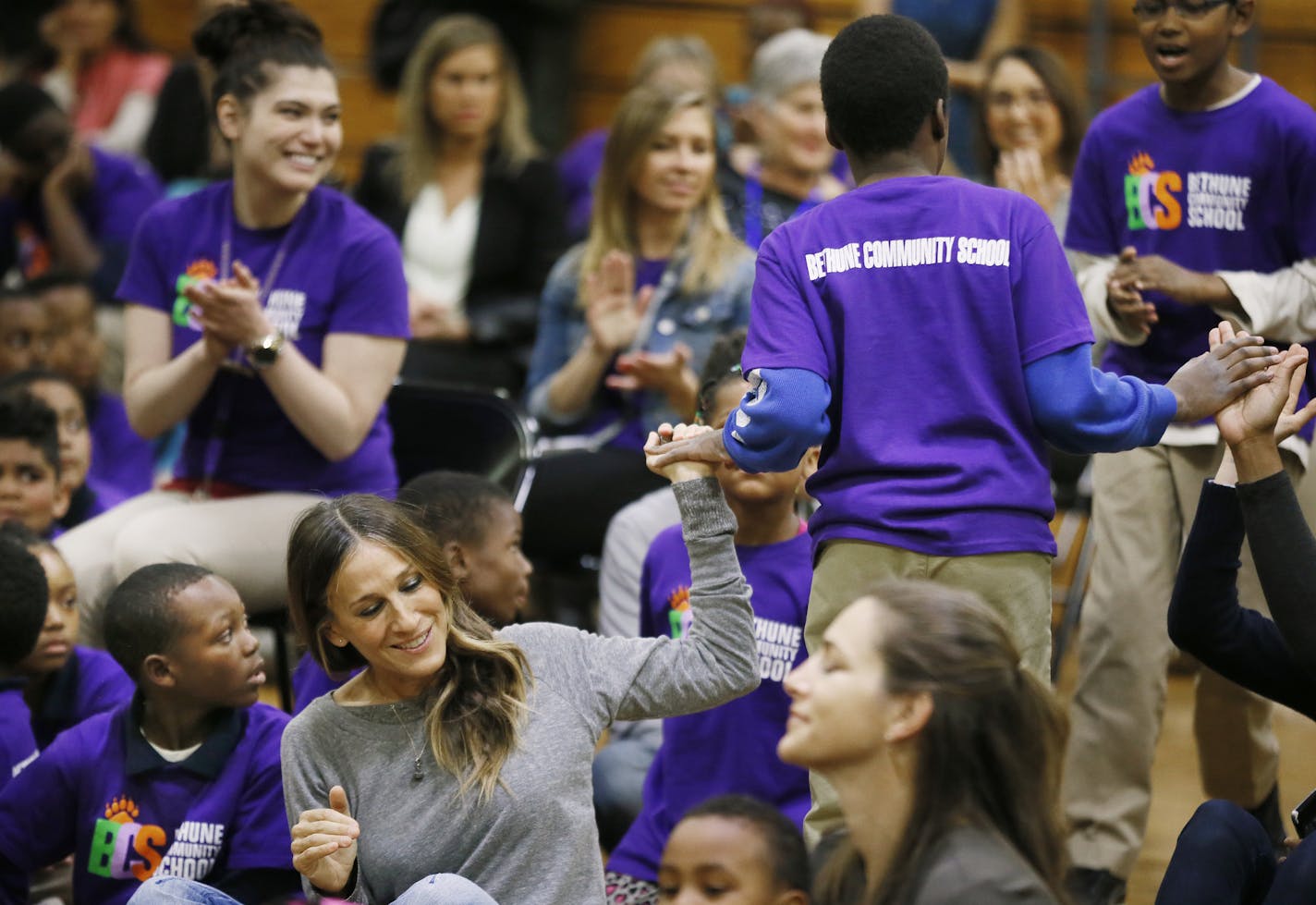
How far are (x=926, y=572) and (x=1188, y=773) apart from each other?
5.46ft

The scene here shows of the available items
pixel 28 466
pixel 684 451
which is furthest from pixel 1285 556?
pixel 28 466

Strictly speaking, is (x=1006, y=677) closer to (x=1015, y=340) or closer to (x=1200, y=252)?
(x=1015, y=340)

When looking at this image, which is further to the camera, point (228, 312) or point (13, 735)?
point (228, 312)

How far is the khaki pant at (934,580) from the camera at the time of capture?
2.23 m

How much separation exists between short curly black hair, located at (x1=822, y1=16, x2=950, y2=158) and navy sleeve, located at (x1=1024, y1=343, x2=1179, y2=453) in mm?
349

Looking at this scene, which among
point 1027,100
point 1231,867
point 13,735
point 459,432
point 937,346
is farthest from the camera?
point 1027,100

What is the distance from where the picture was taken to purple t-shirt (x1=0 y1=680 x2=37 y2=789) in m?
2.80

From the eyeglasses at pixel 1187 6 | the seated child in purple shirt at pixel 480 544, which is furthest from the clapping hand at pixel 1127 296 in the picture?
the seated child in purple shirt at pixel 480 544

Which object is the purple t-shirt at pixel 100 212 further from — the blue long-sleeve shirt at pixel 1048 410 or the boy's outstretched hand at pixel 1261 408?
the boy's outstretched hand at pixel 1261 408

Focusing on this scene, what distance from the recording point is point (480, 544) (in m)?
2.92

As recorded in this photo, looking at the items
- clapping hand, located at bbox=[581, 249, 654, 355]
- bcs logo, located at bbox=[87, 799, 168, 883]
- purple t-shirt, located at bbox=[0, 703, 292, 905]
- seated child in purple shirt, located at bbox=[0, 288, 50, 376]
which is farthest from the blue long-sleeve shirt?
seated child in purple shirt, located at bbox=[0, 288, 50, 376]

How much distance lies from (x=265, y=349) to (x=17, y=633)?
2.00 feet

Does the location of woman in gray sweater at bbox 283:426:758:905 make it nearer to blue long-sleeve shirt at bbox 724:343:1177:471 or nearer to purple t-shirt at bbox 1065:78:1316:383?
blue long-sleeve shirt at bbox 724:343:1177:471

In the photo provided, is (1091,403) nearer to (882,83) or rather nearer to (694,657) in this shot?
(882,83)
